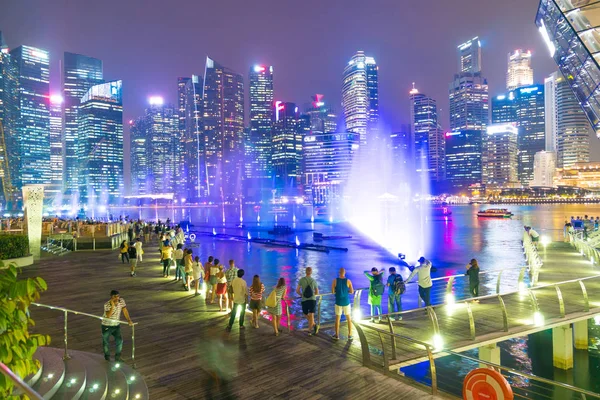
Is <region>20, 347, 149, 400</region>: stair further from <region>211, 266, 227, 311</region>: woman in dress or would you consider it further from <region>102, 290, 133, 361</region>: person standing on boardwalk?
<region>211, 266, 227, 311</region>: woman in dress

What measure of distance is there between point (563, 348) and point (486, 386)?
13.4 m

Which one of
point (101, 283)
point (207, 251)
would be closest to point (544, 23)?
point (101, 283)

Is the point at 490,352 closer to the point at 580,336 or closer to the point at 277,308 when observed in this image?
the point at 277,308

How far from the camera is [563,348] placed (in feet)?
52.7

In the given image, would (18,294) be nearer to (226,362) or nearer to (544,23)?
(226,362)

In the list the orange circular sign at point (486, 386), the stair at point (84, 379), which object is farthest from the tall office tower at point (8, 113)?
the orange circular sign at point (486, 386)

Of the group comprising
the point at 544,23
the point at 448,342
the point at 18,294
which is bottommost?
the point at 448,342

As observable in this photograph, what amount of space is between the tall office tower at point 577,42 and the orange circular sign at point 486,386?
1253 centimetres

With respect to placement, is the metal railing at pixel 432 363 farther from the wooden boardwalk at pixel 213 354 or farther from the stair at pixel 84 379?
the stair at pixel 84 379

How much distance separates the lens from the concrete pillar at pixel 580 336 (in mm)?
17531

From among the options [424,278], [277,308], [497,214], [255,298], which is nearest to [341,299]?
[277,308]

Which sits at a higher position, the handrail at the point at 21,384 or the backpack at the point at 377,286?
the handrail at the point at 21,384

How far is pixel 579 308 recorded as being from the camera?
47.8 feet

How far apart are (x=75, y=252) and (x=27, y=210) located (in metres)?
7.36
